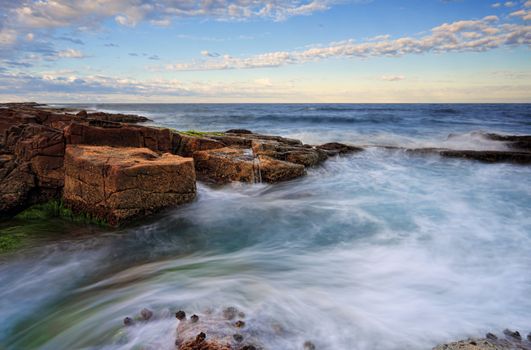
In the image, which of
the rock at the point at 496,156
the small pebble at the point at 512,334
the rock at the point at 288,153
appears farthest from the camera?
the rock at the point at 496,156

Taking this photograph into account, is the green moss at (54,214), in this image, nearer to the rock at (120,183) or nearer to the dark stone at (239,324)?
the rock at (120,183)

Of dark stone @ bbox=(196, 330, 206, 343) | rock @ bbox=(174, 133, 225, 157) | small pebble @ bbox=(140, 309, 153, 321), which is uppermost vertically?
rock @ bbox=(174, 133, 225, 157)

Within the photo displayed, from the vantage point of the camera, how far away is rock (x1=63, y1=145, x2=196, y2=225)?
677 cm

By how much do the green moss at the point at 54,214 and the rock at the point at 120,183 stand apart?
125 mm

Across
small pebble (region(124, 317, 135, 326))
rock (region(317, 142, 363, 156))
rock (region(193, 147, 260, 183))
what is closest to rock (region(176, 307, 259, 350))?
small pebble (region(124, 317, 135, 326))

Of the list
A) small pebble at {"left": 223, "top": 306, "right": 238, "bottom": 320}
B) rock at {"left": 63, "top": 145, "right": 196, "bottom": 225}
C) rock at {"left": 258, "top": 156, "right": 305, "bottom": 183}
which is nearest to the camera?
small pebble at {"left": 223, "top": 306, "right": 238, "bottom": 320}

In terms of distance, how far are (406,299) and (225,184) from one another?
6.02 meters

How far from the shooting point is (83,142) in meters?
8.23

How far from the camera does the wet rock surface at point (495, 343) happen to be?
3.29 meters

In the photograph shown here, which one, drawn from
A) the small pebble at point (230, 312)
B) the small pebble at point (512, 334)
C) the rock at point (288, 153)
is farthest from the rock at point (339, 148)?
the small pebble at point (230, 312)

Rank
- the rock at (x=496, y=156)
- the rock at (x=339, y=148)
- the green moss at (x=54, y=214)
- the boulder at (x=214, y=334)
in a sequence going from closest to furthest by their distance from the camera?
the boulder at (x=214, y=334) < the green moss at (x=54, y=214) < the rock at (x=496, y=156) < the rock at (x=339, y=148)

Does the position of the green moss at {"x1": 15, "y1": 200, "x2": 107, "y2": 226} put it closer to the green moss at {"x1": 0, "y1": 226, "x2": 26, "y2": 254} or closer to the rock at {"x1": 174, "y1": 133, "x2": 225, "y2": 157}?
the green moss at {"x1": 0, "y1": 226, "x2": 26, "y2": 254}

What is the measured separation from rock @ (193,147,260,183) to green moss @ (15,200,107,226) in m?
3.45

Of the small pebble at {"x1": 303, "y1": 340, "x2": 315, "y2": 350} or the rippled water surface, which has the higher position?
the small pebble at {"x1": 303, "y1": 340, "x2": 315, "y2": 350}
